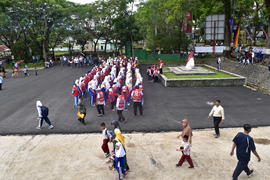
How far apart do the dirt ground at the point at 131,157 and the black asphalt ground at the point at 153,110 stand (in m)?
0.76

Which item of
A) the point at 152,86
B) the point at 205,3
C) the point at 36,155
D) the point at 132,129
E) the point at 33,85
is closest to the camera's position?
the point at 36,155

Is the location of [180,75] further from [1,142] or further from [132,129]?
[1,142]

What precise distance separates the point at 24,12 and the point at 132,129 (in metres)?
29.1

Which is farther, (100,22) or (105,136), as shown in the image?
(100,22)

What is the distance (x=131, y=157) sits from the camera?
316 inches

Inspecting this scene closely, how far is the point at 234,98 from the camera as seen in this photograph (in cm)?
1486

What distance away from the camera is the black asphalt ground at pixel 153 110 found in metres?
10.7

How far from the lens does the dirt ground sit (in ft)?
23.0

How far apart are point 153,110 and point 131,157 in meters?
4.94

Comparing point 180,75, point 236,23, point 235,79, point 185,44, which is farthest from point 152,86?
point 236,23

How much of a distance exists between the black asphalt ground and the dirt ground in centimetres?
76

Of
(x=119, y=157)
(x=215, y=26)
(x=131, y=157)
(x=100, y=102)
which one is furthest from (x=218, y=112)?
(x=215, y=26)

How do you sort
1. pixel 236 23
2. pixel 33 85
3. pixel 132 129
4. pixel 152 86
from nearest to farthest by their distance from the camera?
pixel 132 129 < pixel 152 86 < pixel 33 85 < pixel 236 23

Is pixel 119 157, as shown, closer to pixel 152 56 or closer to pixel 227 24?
pixel 227 24
